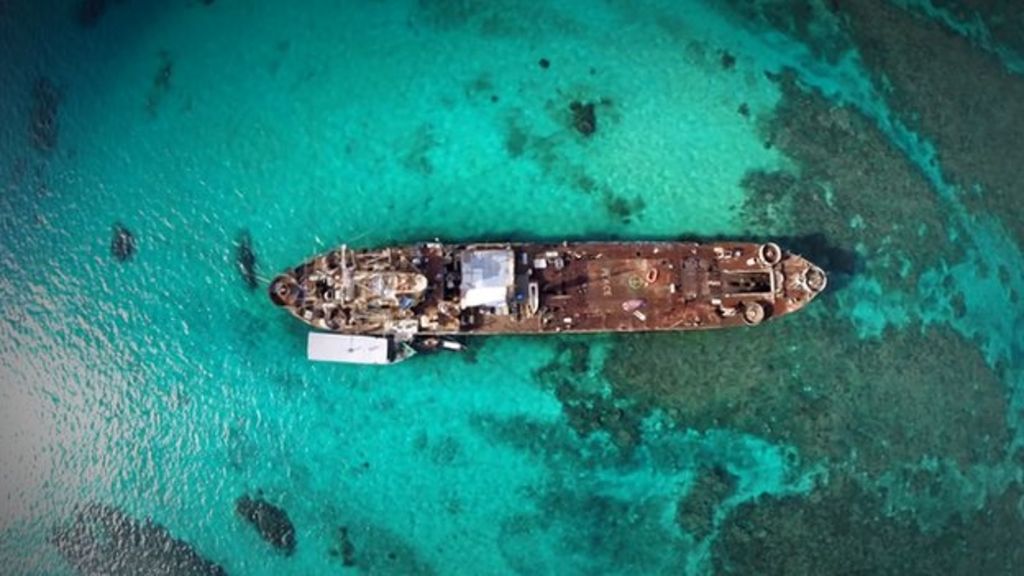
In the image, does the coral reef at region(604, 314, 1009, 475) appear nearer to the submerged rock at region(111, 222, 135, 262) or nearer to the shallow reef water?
the shallow reef water

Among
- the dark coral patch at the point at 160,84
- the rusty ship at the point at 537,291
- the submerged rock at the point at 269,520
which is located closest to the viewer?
the rusty ship at the point at 537,291

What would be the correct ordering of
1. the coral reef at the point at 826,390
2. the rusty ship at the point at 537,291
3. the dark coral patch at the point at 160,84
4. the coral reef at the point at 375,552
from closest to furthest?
the rusty ship at the point at 537,291 → the coral reef at the point at 375,552 → the coral reef at the point at 826,390 → the dark coral patch at the point at 160,84

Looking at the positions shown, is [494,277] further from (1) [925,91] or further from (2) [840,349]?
(1) [925,91]

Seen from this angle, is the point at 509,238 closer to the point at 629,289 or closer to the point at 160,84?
the point at 629,289

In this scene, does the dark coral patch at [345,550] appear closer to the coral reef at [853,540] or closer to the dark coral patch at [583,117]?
the coral reef at [853,540]

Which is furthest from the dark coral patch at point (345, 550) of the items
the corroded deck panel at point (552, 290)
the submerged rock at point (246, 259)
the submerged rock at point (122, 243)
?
the submerged rock at point (122, 243)

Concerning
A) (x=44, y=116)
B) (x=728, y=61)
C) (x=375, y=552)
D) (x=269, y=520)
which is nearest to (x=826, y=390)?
(x=728, y=61)

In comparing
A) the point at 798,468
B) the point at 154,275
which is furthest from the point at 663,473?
the point at 154,275
